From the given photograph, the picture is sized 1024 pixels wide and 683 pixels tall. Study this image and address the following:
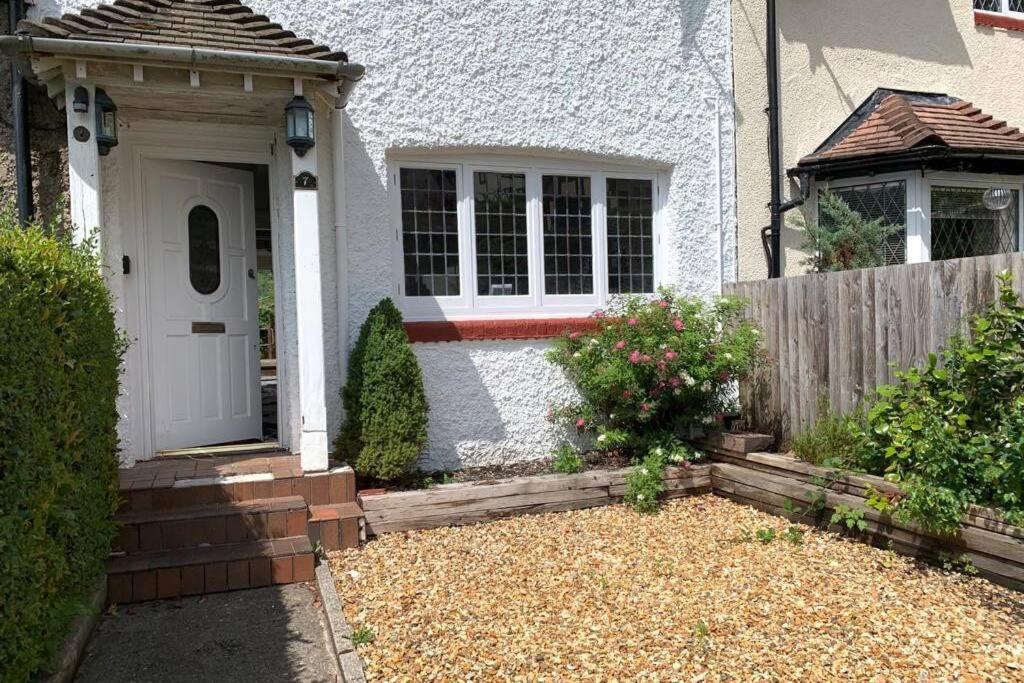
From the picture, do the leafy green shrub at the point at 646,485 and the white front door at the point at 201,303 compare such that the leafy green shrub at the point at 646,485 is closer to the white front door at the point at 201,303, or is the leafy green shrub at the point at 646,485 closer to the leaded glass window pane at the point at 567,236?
the leaded glass window pane at the point at 567,236

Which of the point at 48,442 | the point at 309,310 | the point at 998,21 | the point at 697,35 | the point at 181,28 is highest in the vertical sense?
the point at 998,21

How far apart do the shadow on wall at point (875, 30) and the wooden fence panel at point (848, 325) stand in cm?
280

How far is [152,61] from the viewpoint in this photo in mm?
4734

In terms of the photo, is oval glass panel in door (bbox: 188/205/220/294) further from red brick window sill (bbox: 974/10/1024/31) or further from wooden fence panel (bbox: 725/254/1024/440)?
red brick window sill (bbox: 974/10/1024/31)

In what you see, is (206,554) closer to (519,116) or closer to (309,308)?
(309,308)

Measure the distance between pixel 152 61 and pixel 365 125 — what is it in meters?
1.79

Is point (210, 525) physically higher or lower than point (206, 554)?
higher

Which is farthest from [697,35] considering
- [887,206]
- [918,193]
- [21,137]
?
[21,137]

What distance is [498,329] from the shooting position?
21.5 feet

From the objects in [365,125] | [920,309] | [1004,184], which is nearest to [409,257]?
[365,125]

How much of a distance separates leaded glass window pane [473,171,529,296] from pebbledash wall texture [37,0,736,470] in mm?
332

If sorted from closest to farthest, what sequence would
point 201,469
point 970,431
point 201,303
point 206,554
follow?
point 970,431
point 206,554
point 201,469
point 201,303

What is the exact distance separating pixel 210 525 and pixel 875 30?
7.89 metres

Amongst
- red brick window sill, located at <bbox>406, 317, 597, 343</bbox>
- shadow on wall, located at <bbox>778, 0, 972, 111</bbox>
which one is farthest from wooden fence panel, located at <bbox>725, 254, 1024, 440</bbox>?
shadow on wall, located at <bbox>778, 0, 972, 111</bbox>
